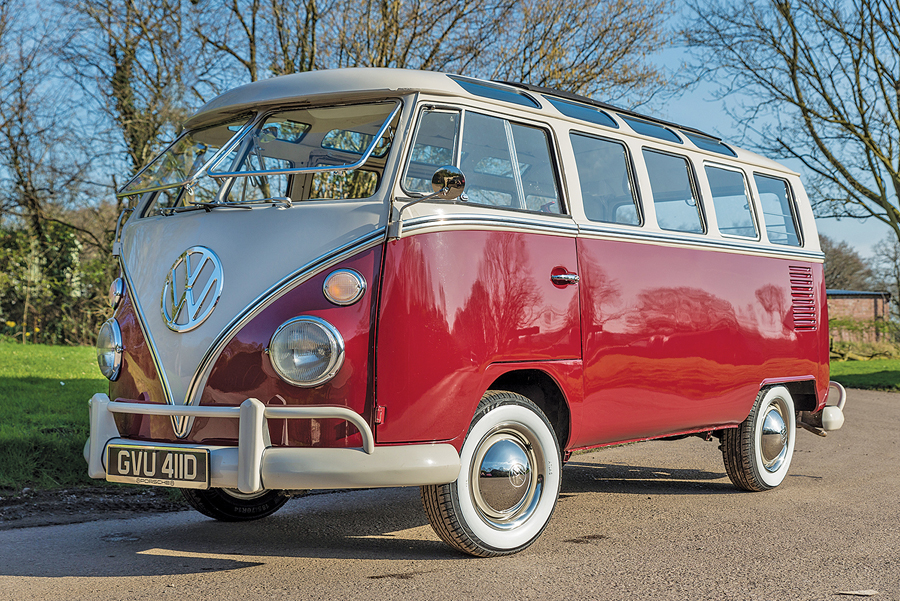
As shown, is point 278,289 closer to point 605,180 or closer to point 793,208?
point 605,180

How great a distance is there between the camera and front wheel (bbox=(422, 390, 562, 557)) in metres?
4.35

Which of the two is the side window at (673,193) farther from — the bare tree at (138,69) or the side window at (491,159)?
the bare tree at (138,69)

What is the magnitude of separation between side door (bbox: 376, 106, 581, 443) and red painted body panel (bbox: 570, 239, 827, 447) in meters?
0.29

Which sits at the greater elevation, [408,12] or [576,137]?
[408,12]

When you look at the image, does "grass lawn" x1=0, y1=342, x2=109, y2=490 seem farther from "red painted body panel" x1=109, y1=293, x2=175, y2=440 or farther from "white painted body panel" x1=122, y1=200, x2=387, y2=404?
"white painted body panel" x1=122, y1=200, x2=387, y2=404

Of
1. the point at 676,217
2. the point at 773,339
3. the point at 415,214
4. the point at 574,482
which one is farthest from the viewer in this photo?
the point at 574,482

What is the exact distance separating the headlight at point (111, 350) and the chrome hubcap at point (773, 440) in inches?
184

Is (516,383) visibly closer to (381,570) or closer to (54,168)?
(381,570)

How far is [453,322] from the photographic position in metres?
4.31

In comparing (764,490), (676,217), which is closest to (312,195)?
(676,217)

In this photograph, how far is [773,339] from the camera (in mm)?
6723

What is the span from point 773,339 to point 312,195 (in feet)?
11.8

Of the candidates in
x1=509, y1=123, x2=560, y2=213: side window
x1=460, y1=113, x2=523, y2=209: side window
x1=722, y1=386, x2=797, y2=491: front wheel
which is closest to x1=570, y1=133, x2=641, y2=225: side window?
x1=509, y1=123, x2=560, y2=213: side window

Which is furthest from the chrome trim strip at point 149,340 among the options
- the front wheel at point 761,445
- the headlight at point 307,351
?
the front wheel at point 761,445
